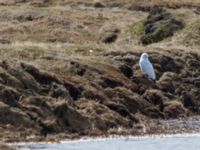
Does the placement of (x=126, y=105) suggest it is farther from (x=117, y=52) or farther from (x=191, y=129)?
(x=117, y=52)

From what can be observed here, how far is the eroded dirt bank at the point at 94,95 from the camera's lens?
31.1m

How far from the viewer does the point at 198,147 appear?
27609 mm

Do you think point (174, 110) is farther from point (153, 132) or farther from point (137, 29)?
point (137, 29)

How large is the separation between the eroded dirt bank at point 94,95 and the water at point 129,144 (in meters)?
1.60

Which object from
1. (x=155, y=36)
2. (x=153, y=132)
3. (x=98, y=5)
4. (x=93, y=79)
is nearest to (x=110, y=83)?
(x=93, y=79)

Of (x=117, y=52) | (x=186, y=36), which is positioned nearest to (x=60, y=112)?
(x=117, y=52)

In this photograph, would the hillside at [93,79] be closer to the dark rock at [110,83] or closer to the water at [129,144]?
the dark rock at [110,83]

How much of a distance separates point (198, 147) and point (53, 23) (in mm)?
38141

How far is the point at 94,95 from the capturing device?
37062 millimetres

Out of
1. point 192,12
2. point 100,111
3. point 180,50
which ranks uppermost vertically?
point 100,111

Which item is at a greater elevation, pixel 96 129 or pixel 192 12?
pixel 96 129

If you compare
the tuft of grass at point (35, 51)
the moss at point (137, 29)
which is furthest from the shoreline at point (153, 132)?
the moss at point (137, 29)

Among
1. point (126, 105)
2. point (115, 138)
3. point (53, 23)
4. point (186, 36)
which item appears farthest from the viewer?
point (53, 23)

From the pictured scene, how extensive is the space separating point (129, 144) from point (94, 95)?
8.90 metres
